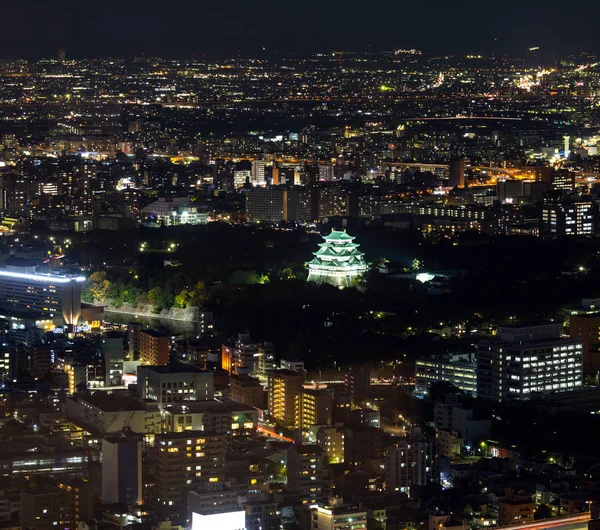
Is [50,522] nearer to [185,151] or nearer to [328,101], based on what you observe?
[185,151]

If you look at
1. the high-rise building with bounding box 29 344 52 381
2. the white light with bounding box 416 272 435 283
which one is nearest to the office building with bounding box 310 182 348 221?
the white light with bounding box 416 272 435 283

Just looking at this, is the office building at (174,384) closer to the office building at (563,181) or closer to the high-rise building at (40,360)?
the high-rise building at (40,360)

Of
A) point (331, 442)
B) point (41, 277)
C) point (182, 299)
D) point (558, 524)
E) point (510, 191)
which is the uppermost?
point (510, 191)

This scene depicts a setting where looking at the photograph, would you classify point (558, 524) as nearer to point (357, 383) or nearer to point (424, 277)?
point (357, 383)

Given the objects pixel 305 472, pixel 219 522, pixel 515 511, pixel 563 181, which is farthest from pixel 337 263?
pixel 219 522

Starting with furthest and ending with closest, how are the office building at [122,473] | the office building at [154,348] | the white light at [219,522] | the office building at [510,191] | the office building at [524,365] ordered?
the office building at [510,191] < the office building at [154,348] < the office building at [524,365] < the office building at [122,473] < the white light at [219,522]

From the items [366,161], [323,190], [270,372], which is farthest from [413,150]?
[270,372]

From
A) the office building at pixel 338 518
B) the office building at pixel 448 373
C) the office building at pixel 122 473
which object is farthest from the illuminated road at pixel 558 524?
the office building at pixel 448 373
